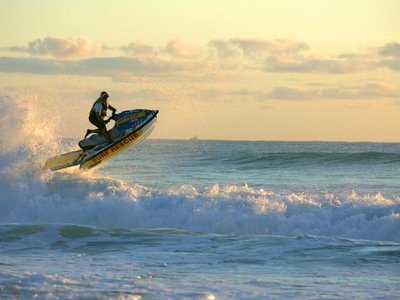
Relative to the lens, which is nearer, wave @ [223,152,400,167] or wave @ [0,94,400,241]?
wave @ [0,94,400,241]

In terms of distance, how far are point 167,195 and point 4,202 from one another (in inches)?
179

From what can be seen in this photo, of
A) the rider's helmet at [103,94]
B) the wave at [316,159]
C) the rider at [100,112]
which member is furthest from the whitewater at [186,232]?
the wave at [316,159]

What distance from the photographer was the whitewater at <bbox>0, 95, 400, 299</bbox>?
981 cm

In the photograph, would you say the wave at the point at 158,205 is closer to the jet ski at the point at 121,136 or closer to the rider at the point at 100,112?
the jet ski at the point at 121,136

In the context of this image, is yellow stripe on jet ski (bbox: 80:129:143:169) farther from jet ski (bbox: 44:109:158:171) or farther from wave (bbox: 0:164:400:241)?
wave (bbox: 0:164:400:241)

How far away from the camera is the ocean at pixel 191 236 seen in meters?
9.74

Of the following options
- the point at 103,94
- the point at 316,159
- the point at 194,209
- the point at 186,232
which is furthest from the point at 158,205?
the point at 316,159

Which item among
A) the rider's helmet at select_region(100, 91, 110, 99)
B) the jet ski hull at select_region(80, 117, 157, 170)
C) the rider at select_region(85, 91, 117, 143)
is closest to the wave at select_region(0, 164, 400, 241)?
the jet ski hull at select_region(80, 117, 157, 170)

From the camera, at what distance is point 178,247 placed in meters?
13.2

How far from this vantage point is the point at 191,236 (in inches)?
576

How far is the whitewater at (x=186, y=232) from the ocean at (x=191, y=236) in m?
0.03

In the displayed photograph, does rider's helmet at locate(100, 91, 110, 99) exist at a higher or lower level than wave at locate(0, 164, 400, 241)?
higher

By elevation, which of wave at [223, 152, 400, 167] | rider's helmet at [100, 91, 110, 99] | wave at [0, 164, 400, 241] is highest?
rider's helmet at [100, 91, 110, 99]

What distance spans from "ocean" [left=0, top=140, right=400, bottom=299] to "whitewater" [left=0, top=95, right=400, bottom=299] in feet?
0.10
